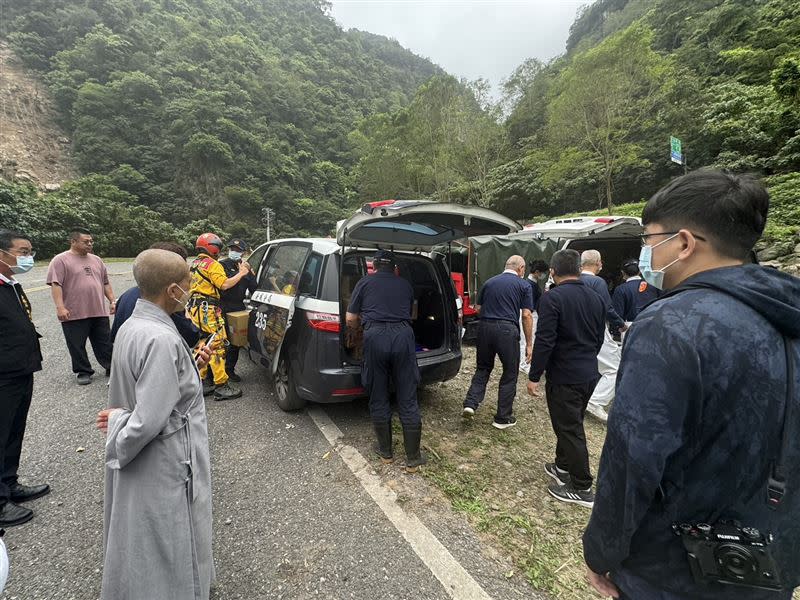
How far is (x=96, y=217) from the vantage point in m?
25.2

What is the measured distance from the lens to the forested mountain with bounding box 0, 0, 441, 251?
39.9 meters

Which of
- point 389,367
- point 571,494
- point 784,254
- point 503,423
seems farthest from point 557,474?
point 784,254

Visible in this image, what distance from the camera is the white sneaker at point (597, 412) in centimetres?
435

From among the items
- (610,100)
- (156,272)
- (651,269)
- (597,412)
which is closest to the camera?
(651,269)

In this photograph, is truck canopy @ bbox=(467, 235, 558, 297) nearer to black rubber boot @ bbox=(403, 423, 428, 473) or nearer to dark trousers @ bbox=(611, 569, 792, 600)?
black rubber boot @ bbox=(403, 423, 428, 473)

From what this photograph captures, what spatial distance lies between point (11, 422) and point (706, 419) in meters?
3.77

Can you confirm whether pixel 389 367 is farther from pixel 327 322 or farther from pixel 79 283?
pixel 79 283

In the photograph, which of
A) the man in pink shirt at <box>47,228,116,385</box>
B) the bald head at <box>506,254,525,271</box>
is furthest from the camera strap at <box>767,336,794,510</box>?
the man in pink shirt at <box>47,228,116,385</box>

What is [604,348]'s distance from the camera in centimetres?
488

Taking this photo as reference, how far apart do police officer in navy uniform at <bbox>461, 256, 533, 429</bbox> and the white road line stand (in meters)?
1.42

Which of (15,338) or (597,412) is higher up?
(15,338)

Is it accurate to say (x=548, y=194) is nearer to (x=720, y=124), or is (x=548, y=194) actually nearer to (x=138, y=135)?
(x=720, y=124)

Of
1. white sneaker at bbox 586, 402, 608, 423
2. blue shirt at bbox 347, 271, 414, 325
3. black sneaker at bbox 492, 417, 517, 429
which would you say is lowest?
white sneaker at bbox 586, 402, 608, 423

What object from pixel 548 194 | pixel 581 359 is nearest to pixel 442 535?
pixel 581 359
